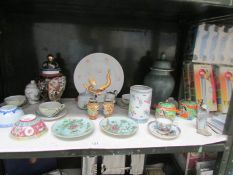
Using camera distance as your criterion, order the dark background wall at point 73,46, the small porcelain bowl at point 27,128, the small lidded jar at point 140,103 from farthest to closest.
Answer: the dark background wall at point 73,46
the small lidded jar at point 140,103
the small porcelain bowl at point 27,128

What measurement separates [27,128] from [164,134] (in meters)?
0.45

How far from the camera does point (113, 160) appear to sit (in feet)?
3.17

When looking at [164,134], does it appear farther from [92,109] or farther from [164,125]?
[92,109]

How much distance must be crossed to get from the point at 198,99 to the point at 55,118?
0.62 m

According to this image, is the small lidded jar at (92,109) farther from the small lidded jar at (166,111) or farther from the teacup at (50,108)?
the small lidded jar at (166,111)

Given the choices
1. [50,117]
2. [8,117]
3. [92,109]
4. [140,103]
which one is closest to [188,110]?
[140,103]

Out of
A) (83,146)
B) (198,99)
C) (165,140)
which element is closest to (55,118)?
(83,146)

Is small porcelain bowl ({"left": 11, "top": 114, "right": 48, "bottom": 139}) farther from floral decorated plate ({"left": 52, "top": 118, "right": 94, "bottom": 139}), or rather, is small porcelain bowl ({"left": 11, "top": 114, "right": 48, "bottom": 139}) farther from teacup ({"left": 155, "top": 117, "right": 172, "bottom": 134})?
teacup ({"left": 155, "top": 117, "right": 172, "bottom": 134})

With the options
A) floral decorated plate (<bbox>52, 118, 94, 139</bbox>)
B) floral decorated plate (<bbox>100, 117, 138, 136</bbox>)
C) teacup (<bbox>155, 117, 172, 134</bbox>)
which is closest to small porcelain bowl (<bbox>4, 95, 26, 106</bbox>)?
floral decorated plate (<bbox>52, 118, 94, 139</bbox>)

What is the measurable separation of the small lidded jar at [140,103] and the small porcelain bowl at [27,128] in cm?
33

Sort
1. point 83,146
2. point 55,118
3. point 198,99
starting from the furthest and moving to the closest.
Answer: point 198,99 < point 55,118 < point 83,146

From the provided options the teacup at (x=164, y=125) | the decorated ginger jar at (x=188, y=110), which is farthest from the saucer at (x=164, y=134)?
the decorated ginger jar at (x=188, y=110)

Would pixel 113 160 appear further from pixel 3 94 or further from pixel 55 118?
pixel 3 94

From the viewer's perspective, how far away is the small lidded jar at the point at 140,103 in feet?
2.19
